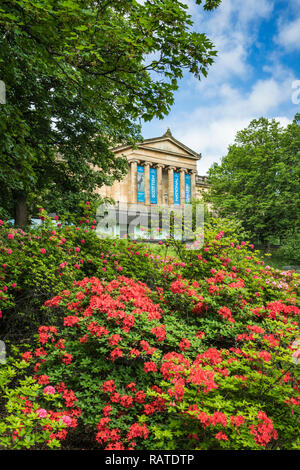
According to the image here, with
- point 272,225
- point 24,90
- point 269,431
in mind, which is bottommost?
point 269,431

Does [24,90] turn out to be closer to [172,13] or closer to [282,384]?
[172,13]

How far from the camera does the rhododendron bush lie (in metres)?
2.34

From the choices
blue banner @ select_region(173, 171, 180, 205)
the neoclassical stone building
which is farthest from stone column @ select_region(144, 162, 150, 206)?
blue banner @ select_region(173, 171, 180, 205)

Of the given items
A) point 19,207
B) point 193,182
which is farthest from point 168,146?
point 19,207

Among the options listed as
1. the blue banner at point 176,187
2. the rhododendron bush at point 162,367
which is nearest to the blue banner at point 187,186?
the blue banner at point 176,187

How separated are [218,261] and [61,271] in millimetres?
3178

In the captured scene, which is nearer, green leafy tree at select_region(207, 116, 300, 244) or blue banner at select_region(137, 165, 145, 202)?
green leafy tree at select_region(207, 116, 300, 244)

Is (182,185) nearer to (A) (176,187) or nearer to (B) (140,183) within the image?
(A) (176,187)

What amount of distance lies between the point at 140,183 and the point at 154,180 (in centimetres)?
269

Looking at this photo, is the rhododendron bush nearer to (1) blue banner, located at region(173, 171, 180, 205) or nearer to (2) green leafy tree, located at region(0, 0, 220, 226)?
(2) green leafy tree, located at region(0, 0, 220, 226)

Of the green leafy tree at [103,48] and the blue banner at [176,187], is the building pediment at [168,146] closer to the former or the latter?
the blue banner at [176,187]

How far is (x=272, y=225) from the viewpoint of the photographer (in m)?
24.9

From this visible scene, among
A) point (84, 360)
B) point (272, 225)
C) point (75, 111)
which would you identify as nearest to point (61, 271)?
point (84, 360)

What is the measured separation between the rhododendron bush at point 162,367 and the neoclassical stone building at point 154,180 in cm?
3025
